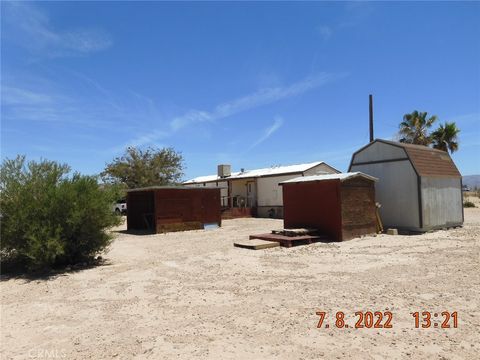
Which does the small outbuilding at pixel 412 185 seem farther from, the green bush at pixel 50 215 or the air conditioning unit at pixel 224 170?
the air conditioning unit at pixel 224 170

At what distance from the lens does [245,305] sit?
19.7 ft

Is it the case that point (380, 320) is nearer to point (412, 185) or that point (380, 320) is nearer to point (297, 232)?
point (297, 232)

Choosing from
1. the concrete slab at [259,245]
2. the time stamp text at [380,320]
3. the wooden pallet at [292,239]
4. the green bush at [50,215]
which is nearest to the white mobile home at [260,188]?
the wooden pallet at [292,239]

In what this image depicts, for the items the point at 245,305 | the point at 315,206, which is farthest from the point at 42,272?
the point at 315,206

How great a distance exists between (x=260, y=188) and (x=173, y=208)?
11.4m

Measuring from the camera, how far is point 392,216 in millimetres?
16688

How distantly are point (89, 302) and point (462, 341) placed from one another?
555 cm

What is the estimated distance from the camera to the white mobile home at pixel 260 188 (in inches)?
1078

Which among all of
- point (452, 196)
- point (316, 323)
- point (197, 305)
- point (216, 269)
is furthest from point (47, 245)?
point (452, 196)

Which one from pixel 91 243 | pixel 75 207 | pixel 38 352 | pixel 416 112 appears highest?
pixel 416 112

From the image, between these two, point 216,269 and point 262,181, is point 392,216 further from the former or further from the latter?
point 262,181

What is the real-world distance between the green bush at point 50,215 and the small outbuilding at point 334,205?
735cm

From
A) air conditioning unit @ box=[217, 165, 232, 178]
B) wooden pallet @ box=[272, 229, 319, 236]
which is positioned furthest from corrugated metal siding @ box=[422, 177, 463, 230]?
air conditioning unit @ box=[217, 165, 232, 178]

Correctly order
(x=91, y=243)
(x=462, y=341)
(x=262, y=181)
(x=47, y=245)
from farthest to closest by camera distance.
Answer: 1. (x=262, y=181)
2. (x=91, y=243)
3. (x=47, y=245)
4. (x=462, y=341)
